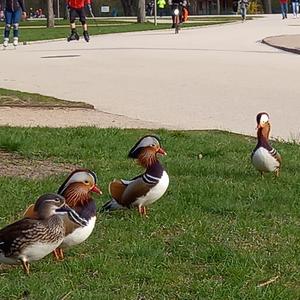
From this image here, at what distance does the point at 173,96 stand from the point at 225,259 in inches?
365

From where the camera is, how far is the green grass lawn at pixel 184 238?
4.54 m

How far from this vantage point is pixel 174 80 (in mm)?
16516

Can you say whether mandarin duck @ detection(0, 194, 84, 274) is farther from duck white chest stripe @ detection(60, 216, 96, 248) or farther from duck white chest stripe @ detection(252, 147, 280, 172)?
duck white chest stripe @ detection(252, 147, 280, 172)

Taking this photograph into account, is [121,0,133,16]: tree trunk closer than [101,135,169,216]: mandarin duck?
No

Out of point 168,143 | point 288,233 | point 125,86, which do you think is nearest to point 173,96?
point 125,86

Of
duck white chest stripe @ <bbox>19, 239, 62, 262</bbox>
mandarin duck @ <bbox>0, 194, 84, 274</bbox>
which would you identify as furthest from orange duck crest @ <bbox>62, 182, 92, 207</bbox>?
duck white chest stripe @ <bbox>19, 239, 62, 262</bbox>

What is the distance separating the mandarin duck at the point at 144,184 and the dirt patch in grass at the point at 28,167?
5.50ft

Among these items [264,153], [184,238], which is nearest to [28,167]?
[264,153]

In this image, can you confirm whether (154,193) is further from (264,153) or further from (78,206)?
(264,153)

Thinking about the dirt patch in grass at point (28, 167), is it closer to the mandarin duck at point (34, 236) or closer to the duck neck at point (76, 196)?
the duck neck at point (76, 196)

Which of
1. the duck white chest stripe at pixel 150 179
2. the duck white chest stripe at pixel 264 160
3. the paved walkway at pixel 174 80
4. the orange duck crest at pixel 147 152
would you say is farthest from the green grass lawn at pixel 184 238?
the paved walkway at pixel 174 80

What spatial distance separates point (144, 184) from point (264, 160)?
1.62 meters

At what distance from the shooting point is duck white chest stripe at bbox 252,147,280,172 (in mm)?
6988

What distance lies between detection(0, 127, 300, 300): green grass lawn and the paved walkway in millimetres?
2985
